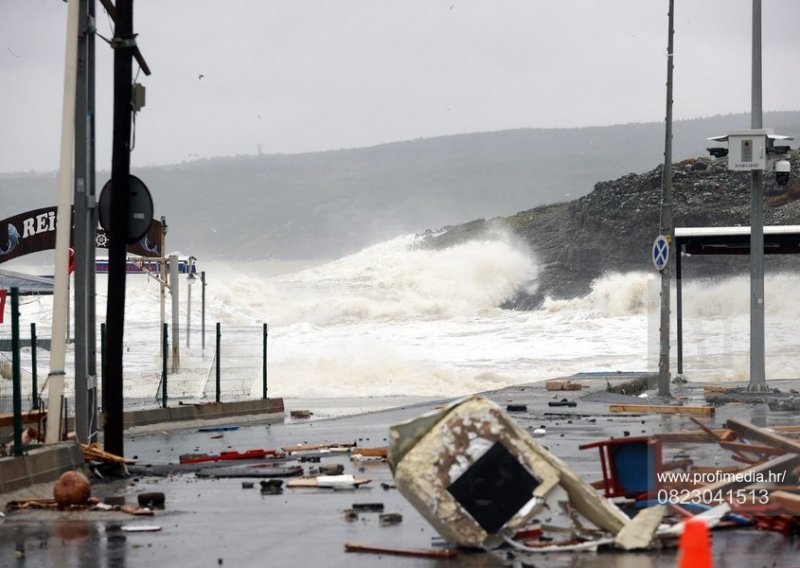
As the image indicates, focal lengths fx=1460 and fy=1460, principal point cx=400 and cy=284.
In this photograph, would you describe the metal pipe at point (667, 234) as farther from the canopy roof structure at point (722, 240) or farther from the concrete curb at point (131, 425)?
the concrete curb at point (131, 425)

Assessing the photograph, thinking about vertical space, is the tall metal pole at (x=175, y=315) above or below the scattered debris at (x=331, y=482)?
above

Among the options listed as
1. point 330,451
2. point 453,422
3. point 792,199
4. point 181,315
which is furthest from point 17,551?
point 792,199

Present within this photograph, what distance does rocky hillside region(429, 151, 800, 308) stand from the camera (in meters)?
93.6

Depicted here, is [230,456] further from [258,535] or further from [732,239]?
[732,239]

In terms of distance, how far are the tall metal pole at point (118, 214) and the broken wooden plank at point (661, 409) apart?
9.89 meters

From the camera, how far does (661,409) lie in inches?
905

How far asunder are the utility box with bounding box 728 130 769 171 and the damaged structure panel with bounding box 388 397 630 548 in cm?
1750

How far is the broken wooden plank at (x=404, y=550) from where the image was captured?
915cm

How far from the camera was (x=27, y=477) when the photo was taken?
13055 mm

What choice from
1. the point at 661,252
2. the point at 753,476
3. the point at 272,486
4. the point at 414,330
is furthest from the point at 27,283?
the point at 414,330

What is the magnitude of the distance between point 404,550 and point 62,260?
599 centimetres

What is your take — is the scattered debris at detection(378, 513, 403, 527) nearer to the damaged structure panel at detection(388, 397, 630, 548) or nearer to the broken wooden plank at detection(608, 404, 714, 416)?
the damaged structure panel at detection(388, 397, 630, 548)

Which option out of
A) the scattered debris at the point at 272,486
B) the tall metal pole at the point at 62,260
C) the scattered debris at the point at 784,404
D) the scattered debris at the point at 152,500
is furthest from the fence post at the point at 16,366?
the scattered debris at the point at 784,404

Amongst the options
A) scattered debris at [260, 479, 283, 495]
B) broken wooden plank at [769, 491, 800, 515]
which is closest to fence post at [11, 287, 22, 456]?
scattered debris at [260, 479, 283, 495]
